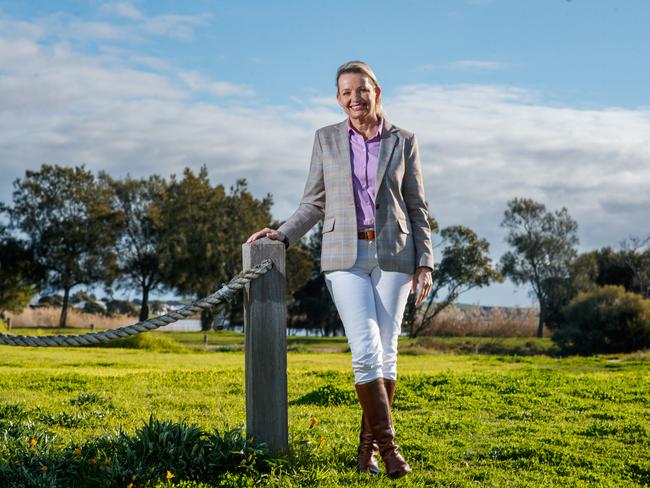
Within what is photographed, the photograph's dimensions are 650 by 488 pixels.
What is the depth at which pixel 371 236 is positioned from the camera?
4957 mm

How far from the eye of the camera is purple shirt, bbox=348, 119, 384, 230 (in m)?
5.00

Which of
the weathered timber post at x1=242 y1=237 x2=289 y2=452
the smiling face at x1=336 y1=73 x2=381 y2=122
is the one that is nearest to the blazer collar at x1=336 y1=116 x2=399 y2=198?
the smiling face at x1=336 y1=73 x2=381 y2=122

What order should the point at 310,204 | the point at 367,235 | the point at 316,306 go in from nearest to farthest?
1. the point at 367,235
2. the point at 310,204
3. the point at 316,306

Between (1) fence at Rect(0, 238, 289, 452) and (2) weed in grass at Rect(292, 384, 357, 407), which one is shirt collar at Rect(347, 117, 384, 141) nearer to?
(1) fence at Rect(0, 238, 289, 452)

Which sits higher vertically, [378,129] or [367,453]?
[378,129]

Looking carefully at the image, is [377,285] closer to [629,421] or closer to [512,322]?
[629,421]

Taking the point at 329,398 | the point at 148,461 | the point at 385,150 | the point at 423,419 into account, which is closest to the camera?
the point at 148,461

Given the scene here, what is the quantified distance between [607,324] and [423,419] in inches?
1048

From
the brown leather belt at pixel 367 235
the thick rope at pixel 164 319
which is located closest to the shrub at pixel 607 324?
the brown leather belt at pixel 367 235

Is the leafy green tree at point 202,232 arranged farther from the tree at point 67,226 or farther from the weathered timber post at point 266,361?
the weathered timber post at point 266,361

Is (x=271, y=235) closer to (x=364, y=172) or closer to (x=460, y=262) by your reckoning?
(x=364, y=172)

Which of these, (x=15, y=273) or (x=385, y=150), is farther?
(x=15, y=273)

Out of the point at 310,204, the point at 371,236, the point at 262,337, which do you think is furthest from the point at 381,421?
the point at 310,204

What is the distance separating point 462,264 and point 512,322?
264 inches
